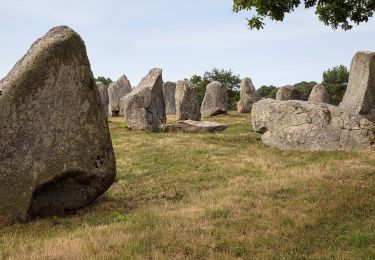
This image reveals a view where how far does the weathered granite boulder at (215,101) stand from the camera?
42812 mm

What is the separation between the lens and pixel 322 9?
16812mm

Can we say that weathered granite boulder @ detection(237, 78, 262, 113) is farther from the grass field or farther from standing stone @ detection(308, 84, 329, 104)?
the grass field

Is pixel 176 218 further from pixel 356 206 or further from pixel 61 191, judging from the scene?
pixel 356 206

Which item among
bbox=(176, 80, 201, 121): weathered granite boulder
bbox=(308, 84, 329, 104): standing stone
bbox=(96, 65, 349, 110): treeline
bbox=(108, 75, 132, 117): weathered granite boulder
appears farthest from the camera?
bbox=(96, 65, 349, 110): treeline

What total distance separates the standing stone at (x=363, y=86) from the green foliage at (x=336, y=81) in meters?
46.2

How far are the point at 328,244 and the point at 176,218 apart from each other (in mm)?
2932

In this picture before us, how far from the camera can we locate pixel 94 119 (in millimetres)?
11578

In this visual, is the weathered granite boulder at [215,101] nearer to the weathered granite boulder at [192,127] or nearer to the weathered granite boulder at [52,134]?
the weathered granite boulder at [192,127]

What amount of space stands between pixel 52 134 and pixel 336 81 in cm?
6836

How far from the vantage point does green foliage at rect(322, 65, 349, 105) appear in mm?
72750

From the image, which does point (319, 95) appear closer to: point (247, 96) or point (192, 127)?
point (247, 96)

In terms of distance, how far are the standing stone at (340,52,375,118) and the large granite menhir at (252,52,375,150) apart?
15.6 feet

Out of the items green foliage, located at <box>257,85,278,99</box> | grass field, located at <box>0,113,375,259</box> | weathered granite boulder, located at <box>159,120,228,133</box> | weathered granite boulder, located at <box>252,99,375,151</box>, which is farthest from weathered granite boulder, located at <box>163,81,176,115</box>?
green foliage, located at <box>257,85,278,99</box>

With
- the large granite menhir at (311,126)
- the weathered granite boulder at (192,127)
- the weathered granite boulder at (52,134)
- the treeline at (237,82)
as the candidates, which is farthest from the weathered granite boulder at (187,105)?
the treeline at (237,82)
